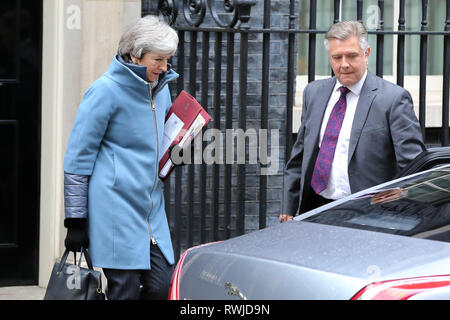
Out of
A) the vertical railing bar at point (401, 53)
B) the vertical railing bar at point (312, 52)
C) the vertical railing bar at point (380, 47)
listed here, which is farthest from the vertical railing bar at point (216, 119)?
the vertical railing bar at point (401, 53)

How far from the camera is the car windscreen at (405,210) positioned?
318cm

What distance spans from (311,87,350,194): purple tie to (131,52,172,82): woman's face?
A: 34.6 inches

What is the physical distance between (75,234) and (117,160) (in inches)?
15.5

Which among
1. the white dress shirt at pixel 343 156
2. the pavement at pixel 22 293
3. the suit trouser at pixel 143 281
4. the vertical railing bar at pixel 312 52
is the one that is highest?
the vertical railing bar at pixel 312 52

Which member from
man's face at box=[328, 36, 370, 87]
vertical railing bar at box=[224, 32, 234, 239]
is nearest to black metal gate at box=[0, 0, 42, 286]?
vertical railing bar at box=[224, 32, 234, 239]

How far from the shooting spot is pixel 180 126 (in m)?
4.54

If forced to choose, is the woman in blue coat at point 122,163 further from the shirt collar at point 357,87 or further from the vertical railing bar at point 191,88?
the vertical railing bar at point 191,88

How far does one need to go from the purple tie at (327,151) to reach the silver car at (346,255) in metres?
0.77

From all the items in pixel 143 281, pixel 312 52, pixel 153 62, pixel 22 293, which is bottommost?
pixel 22 293

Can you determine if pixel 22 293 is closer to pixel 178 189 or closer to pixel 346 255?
pixel 178 189

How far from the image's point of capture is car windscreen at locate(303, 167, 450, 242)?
3.18m

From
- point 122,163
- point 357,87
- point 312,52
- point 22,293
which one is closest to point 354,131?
point 357,87

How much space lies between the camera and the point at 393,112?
14.5 ft
